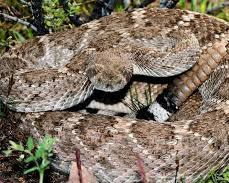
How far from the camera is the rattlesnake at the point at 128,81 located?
5262 millimetres

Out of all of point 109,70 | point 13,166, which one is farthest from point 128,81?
point 13,166

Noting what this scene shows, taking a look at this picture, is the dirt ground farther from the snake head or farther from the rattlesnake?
the snake head

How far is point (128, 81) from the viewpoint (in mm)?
5898

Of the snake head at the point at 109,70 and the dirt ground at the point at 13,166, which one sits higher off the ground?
the snake head at the point at 109,70

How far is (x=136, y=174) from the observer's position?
5.28 m

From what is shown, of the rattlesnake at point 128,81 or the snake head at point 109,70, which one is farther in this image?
the snake head at point 109,70

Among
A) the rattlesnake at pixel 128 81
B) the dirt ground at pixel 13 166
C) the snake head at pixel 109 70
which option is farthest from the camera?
the snake head at pixel 109 70

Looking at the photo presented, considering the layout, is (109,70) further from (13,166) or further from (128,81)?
(13,166)

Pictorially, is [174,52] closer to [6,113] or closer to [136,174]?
[136,174]

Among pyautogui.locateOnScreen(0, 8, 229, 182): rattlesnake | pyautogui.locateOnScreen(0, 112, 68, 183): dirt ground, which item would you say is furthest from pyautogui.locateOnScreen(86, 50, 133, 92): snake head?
pyautogui.locateOnScreen(0, 112, 68, 183): dirt ground

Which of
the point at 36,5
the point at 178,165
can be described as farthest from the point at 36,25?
the point at 178,165

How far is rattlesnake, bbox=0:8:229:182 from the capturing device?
17.3ft

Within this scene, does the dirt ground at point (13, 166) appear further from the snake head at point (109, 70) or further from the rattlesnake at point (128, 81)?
the snake head at point (109, 70)

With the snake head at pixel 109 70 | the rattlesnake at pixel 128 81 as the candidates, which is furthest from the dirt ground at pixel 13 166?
the snake head at pixel 109 70
